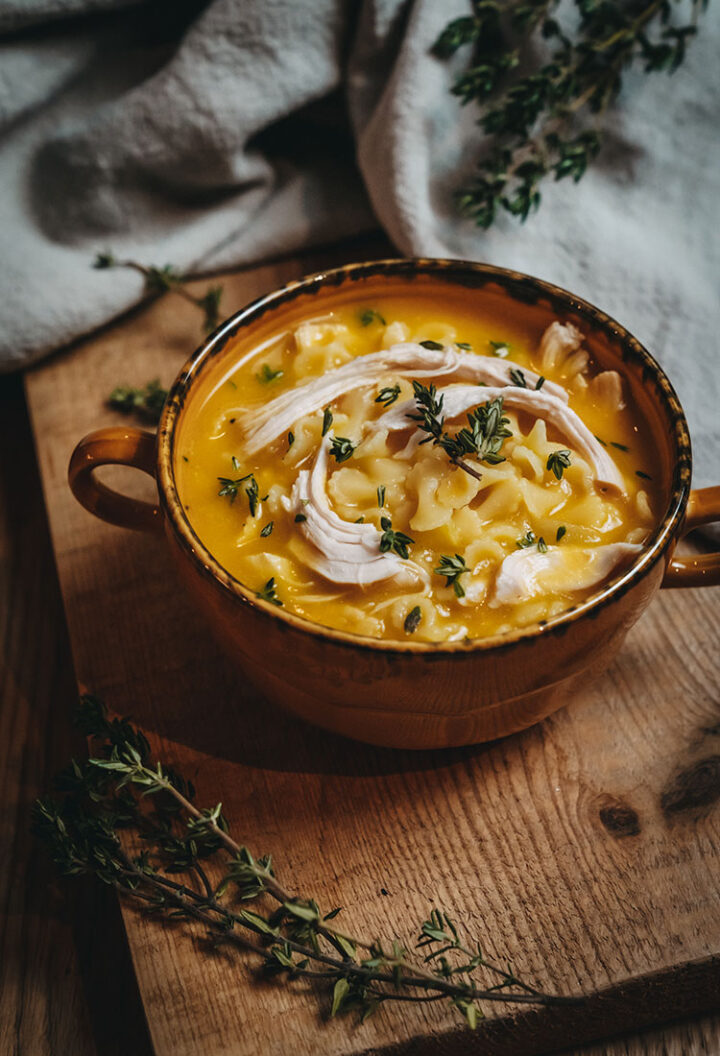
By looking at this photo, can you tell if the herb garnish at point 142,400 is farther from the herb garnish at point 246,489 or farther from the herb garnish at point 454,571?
the herb garnish at point 454,571

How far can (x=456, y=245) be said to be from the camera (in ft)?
9.28

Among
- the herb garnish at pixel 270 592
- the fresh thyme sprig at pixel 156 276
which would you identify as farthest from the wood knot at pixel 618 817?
the fresh thyme sprig at pixel 156 276

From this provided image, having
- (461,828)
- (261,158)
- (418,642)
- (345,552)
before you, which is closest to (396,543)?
(345,552)

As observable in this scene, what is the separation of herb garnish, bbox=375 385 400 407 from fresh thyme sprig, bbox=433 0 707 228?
3.08ft

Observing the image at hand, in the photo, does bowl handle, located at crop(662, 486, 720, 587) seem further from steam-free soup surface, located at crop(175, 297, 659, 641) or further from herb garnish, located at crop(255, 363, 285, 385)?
herb garnish, located at crop(255, 363, 285, 385)

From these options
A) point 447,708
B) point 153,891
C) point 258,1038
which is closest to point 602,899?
point 447,708

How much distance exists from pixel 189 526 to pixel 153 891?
2.19 feet

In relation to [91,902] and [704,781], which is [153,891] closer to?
[91,902]

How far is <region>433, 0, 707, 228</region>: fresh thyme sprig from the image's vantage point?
274 cm

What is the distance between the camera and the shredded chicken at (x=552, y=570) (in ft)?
5.70

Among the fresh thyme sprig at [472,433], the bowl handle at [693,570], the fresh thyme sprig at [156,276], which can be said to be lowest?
the fresh thyme sprig at [156,276]

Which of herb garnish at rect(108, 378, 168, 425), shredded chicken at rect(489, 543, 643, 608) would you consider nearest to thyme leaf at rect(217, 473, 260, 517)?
shredded chicken at rect(489, 543, 643, 608)

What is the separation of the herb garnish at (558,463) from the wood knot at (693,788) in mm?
628

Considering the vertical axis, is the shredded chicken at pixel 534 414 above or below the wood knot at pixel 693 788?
above
